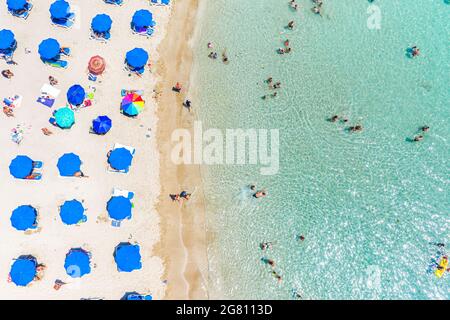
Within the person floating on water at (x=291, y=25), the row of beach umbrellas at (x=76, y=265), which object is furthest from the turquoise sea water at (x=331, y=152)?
the row of beach umbrellas at (x=76, y=265)

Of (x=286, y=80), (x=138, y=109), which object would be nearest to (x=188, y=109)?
(x=138, y=109)

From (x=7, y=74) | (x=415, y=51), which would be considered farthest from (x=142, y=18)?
(x=415, y=51)

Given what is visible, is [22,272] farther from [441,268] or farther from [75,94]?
[441,268]

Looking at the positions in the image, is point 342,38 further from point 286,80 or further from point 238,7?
point 238,7

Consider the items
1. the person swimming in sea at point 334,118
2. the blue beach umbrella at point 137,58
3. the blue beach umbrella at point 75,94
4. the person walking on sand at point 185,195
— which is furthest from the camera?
the person swimming in sea at point 334,118

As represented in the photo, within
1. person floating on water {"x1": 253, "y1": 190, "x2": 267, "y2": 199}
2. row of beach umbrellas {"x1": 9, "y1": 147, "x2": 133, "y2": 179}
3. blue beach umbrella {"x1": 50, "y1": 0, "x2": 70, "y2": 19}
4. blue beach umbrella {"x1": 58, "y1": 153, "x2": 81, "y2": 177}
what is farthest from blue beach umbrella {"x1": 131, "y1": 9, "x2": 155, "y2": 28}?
person floating on water {"x1": 253, "y1": 190, "x2": 267, "y2": 199}

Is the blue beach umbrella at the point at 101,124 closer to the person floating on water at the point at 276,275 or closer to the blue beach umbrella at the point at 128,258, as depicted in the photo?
the blue beach umbrella at the point at 128,258
